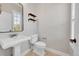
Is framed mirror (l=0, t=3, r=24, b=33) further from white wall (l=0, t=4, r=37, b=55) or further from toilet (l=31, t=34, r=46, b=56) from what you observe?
toilet (l=31, t=34, r=46, b=56)

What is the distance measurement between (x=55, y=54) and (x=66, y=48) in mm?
117

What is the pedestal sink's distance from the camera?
108cm

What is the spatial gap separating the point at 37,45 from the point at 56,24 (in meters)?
0.27

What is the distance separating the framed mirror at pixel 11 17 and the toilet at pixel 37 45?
15cm

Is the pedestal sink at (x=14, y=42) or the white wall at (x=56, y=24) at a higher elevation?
the white wall at (x=56, y=24)

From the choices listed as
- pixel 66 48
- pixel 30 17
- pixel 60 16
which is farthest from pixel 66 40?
pixel 30 17

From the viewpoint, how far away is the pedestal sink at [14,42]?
42.5 inches

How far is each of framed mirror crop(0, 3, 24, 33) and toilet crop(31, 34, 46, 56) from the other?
0.48ft

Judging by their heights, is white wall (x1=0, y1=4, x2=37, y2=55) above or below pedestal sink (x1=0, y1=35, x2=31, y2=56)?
above

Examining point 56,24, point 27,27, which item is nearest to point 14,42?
point 27,27

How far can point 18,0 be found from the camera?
43.8 inches

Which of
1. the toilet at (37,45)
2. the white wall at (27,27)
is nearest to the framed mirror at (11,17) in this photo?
the white wall at (27,27)

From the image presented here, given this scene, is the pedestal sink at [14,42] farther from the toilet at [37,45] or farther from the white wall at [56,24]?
the white wall at [56,24]

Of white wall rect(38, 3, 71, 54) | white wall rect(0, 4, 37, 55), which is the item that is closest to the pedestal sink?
white wall rect(0, 4, 37, 55)
